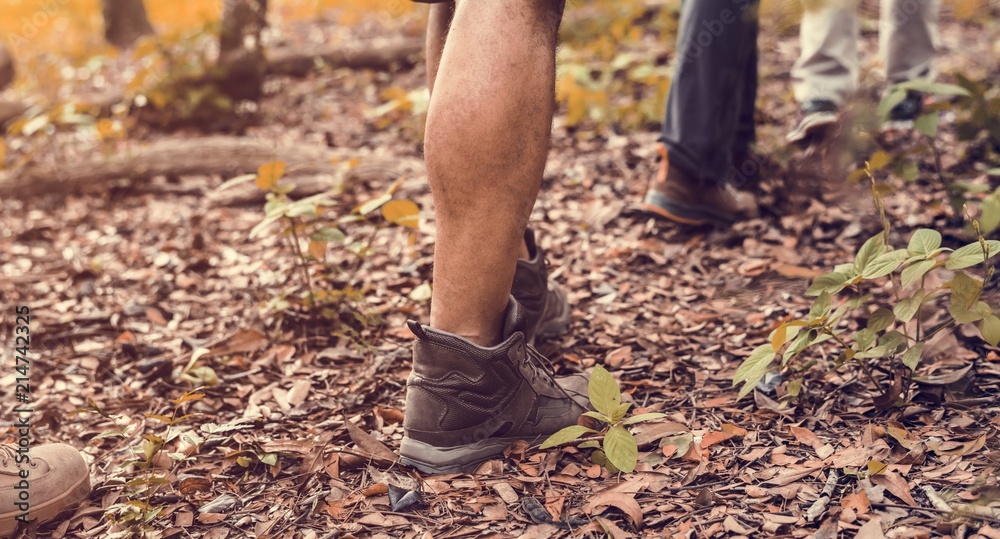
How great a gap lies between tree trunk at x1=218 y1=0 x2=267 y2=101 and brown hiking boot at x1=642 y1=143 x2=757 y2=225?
2.74 m

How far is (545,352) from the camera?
211 centimetres

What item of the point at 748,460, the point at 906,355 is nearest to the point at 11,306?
the point at 748,460

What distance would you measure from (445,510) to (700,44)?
1.82 metres

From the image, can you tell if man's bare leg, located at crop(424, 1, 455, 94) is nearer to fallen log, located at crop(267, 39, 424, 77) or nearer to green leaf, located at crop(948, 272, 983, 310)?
green leaf, located at crop(948, 272, 983, 310)

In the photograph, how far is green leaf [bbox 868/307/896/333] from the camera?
5.19ft

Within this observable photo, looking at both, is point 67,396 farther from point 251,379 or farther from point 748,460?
point 748,460

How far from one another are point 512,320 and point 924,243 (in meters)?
0.84

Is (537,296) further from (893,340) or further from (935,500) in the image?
(935,500)

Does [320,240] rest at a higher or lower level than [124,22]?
lower

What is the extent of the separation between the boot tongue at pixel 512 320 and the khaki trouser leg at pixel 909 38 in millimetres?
2478

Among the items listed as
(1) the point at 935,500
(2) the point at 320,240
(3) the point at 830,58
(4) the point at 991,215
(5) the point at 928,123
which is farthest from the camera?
(3) the point at 830,58

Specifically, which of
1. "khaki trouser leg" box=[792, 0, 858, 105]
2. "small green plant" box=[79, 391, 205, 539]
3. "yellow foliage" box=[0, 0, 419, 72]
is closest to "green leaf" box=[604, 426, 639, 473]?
"small green plant" box=[79, 391, 205, 539]

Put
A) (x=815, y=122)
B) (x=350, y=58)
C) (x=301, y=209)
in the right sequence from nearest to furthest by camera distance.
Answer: (x=301, y=209) → (x=815, y=122) → (x=350, y=58)

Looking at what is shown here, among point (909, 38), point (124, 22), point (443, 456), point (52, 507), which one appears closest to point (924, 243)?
point (443, 456)
